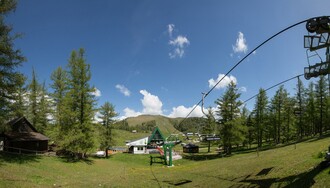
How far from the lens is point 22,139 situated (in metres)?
32.3

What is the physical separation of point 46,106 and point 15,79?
83.5 ft

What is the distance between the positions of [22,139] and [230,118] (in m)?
35.0

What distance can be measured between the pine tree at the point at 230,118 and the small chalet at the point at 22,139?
31.8 meters

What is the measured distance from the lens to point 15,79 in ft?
72.1

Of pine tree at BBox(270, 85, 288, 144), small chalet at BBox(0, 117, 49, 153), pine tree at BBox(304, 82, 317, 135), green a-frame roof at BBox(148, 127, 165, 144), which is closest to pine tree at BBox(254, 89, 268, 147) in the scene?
pine tree at BBox(270, 85, 288, 144)

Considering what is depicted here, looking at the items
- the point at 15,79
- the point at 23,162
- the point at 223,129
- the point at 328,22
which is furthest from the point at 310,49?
the point at 223,129

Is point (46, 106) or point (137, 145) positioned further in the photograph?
point (137, 145)

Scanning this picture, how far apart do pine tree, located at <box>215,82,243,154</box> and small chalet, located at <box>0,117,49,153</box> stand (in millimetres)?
31835

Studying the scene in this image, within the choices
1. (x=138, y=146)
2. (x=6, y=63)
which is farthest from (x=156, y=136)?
(x=6, y=63)

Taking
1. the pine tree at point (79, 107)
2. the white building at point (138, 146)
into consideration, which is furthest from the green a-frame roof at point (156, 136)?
the pine tree at point (79, 107)

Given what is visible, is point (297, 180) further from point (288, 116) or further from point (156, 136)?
point (156, 136)

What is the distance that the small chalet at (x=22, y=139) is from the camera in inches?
1251

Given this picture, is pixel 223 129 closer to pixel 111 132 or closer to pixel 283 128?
pixel 283 128

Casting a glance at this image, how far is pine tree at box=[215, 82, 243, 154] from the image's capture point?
40588 millimetres
